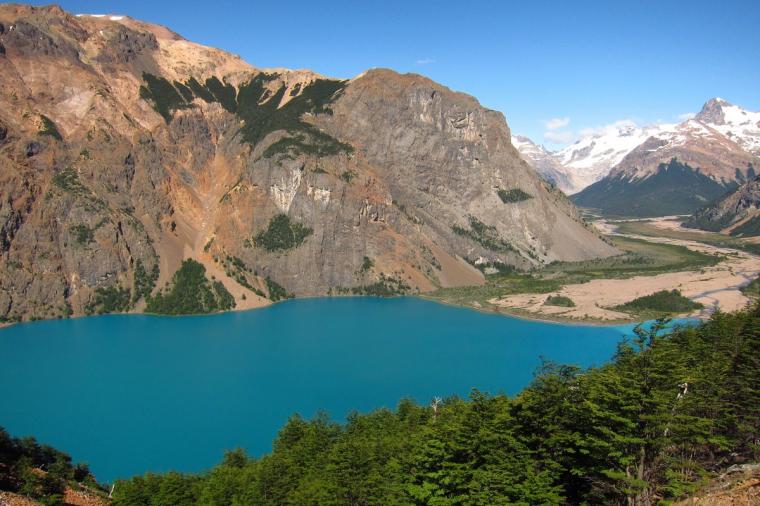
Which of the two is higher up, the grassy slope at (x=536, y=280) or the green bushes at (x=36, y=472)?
the grassy slope at (x=536, y=280)

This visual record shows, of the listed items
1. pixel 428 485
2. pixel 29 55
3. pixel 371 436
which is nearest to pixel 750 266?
pixel 371 436

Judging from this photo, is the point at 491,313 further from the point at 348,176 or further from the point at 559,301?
the point at 348,176

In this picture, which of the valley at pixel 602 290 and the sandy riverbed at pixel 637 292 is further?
the sandy riverbed at pixel 637 292

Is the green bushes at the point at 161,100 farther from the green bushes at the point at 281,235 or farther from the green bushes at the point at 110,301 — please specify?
the green bushes at the point at 110,301

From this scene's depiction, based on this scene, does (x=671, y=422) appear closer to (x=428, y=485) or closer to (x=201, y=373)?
(x=428, y=485)

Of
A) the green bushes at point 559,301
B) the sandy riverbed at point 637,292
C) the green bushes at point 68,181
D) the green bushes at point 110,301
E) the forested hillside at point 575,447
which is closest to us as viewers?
the forested hillside at point 575,447

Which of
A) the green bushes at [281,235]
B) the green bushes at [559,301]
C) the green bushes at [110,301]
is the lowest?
the green bushes at [559,301]

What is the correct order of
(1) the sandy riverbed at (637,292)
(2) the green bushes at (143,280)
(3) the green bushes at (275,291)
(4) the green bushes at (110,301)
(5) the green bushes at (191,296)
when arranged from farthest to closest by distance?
(3) the green bushes at (275,291) → (2) the green bushes at (143,280) → (5) the green bushes at (191,296) → (4) the green bushes at (110,301) → (1) the sandy riverbed at (637,292)

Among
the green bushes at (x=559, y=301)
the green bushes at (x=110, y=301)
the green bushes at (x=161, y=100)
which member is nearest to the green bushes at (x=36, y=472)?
the green bushes at (x=110, y=301)
